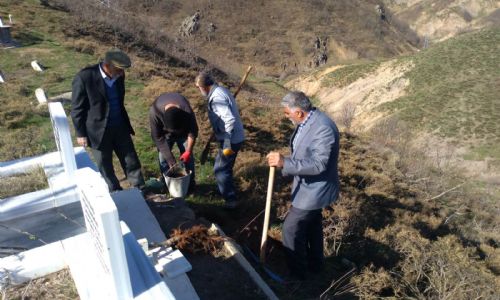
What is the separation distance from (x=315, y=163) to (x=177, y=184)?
1.94 m

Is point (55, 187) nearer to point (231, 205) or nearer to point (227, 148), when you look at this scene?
point (227, 148)

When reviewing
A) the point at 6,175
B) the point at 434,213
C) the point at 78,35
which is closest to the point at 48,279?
the point at 6,175

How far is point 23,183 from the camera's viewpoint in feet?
10.2

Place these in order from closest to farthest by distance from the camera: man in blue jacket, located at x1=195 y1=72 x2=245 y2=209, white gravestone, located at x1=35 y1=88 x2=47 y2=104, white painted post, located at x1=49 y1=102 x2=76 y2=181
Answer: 1. white painted post, located at x1=49 y1=102 x2=76 y2=181
2. man in blue jacket, located at x1=195 y1=72 x2=245 y2=209
3. white gravestone, located at x1=35 y1=88 x2=47 y2=104

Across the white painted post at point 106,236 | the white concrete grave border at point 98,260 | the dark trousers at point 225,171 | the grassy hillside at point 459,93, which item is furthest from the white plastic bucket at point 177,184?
the grassy hillside at point 459,93

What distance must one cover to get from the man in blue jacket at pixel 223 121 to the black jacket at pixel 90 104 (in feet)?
3.19

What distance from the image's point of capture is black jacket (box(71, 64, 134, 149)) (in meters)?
4.12

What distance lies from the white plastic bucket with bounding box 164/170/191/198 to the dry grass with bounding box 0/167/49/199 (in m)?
1.59

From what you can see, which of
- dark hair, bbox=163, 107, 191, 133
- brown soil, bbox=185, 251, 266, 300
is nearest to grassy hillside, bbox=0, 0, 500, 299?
brown soil, bbox=185, 251, 266, 300

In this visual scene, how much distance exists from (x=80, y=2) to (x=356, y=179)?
1756cm

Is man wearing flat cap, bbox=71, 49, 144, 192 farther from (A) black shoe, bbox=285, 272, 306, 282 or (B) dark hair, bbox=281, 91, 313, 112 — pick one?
(A) black shoe, bbox=285, 272, 306, 282

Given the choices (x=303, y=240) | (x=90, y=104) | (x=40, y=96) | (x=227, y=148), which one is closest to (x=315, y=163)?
(x=303, y=240)

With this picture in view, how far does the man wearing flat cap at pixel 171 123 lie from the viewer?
4602mm

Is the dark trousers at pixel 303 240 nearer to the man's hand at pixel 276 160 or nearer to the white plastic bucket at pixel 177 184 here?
the man's hand at pixel 276 160
